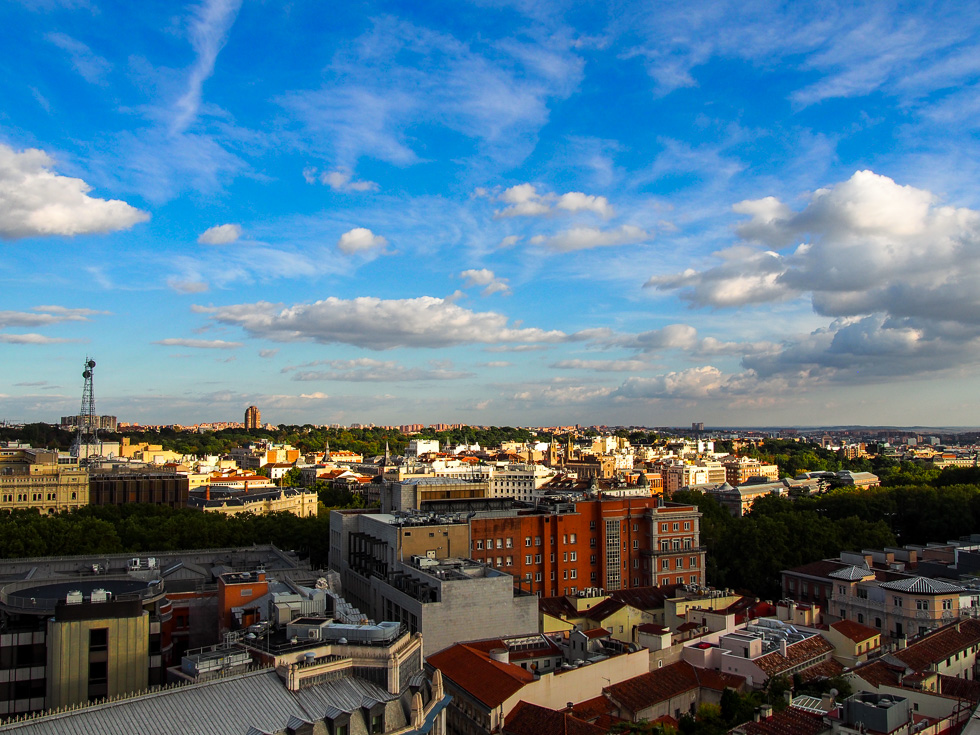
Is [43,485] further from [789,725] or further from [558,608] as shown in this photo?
[789,725]

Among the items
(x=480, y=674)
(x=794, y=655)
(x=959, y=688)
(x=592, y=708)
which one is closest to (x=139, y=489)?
(x=480, y=674)

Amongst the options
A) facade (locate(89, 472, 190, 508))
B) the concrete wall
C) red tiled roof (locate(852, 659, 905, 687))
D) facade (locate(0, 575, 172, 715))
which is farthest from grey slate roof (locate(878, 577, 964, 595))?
facade (locate(89, 472, 190, 508))

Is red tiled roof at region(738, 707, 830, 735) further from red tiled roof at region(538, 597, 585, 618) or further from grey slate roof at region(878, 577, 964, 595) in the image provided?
grey slate roof at region(878, 577, 964, 595)

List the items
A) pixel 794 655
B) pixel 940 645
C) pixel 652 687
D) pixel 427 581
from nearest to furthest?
pixel 652 687 → pixel 794 655 → pixel 940 645 → pixel 427 581

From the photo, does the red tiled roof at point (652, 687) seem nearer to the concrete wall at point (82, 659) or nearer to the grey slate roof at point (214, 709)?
the grey slate roof at point (214, 709)

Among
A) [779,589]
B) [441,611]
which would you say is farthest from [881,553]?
[441,611]

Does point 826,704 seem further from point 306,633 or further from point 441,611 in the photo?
point 306,633
